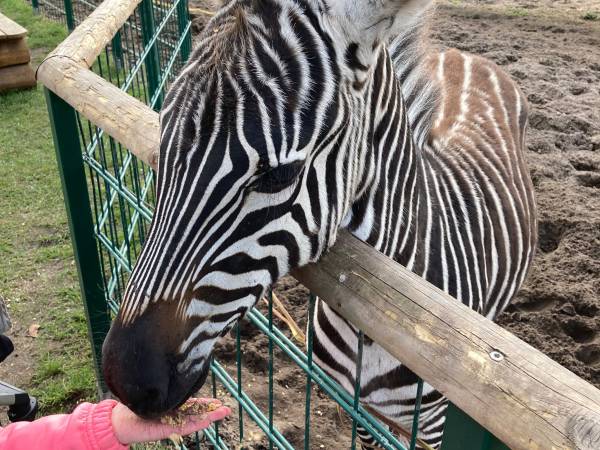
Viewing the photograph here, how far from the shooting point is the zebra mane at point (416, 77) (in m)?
2.12

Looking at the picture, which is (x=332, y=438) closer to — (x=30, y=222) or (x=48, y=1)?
(x=30, y=222)

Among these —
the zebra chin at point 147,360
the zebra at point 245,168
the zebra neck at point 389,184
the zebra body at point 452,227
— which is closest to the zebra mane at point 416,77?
the zebra body at point 452,227

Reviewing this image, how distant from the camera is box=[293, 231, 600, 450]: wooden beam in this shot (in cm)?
88

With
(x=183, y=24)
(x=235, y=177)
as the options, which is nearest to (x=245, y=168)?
(x=235, y=177)

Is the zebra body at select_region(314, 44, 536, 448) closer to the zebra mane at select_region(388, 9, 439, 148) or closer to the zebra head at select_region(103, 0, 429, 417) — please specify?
the zebra mane at select_region(388, 9, 439, 148)

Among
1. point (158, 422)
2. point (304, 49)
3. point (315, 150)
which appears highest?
point (304, 49)

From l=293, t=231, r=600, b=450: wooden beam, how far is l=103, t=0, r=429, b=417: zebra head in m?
0.19

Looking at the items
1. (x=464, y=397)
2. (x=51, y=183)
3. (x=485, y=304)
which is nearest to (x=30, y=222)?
(x=51, y=183)

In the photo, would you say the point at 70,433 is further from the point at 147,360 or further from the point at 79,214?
the point at 79,214

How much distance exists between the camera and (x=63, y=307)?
3.96m

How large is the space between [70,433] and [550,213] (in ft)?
12.2

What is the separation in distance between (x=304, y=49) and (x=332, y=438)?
2145 millimetres

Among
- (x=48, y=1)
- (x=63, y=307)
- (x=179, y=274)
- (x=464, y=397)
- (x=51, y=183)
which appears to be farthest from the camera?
(x=48, y=1)

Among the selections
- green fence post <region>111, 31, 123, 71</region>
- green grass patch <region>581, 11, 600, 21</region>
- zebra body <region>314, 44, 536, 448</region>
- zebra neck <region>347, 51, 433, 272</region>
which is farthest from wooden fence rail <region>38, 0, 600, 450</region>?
green grass patch <region>581, 11, 600, 21</region>
